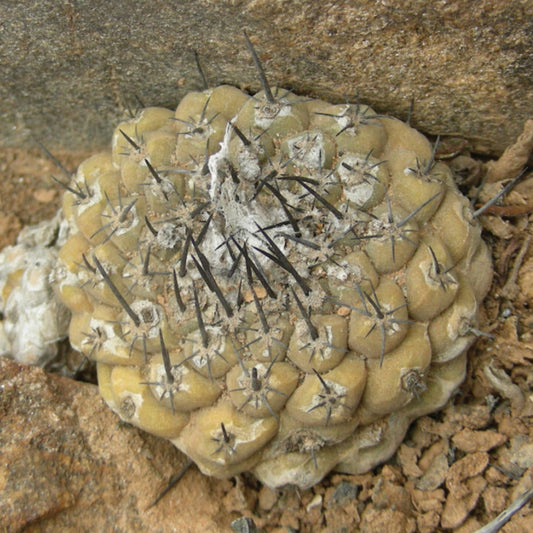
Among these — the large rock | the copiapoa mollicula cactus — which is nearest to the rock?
the copiapoa mollicula cactus

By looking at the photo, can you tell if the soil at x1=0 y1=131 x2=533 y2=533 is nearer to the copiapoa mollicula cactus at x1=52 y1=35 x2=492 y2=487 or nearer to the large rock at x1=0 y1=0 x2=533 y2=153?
the copiapoa mollicula cactus at x1=52 y1=35 x2=492 y2=487

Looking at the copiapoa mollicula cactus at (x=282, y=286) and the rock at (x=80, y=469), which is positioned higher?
the copiapoa mollicula cactus at (x=282, y=286)

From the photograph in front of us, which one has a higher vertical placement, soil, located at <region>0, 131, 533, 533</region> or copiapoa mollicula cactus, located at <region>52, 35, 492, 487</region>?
copiapoa mollicula cactus, located at <region>52, 35, 492, 487</region>

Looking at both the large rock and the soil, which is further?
the soil

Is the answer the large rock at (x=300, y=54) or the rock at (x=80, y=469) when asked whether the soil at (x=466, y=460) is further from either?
the large rock at (x=300, y=54)

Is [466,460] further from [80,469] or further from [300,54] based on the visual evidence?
[300,54]

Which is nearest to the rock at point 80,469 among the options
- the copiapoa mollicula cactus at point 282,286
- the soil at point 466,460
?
the soil at point 466,460

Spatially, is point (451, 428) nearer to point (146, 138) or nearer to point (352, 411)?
point (352, 411)
